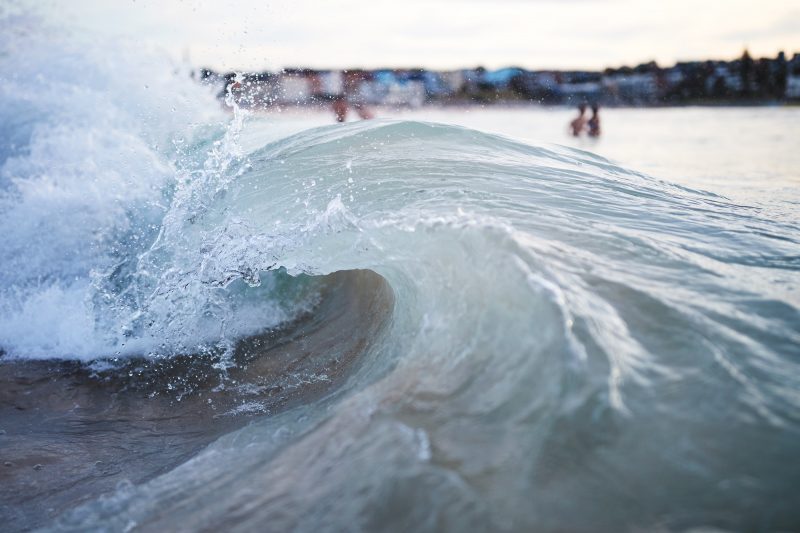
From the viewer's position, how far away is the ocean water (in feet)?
5.52

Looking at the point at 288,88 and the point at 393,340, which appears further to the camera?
the point at 288,88

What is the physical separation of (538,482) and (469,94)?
191 ft

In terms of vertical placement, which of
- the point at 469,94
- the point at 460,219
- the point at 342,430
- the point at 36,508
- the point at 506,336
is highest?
the point at 469,94

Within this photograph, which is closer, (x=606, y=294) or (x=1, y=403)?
(x=606, y=294)

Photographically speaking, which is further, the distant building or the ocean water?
the distant building

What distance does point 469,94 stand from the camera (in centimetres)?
5719

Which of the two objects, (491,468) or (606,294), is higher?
(606,294)

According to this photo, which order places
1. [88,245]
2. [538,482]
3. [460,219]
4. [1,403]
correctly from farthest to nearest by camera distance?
[88,245]
[1,403]
[460,219]
[538,482]

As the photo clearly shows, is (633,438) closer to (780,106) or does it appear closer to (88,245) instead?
(88,245)

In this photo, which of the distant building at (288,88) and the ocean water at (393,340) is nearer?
the ocean water at (393,340)

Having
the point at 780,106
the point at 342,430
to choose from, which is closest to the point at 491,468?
the point at 342,430

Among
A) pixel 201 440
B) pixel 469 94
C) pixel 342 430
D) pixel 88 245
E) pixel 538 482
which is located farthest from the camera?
pixel 469 94

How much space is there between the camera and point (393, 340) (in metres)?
2.99

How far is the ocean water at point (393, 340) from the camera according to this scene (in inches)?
66.3
